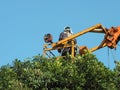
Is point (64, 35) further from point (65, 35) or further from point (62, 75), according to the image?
point (62, 75)

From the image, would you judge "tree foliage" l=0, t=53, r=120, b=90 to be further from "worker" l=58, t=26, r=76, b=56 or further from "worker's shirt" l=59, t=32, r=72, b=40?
"worker's shirt" l=59, t=32, r=72, b=40

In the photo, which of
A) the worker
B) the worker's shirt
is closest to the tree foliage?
the worker

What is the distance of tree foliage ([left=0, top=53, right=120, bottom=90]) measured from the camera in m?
36.3

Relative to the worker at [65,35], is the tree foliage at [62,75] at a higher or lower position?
lower

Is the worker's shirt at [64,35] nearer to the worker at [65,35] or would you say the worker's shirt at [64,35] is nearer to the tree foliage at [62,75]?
the worker at [65,35]

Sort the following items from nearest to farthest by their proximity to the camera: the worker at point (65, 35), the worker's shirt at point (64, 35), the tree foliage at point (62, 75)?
the tree foliage at point (62, 75) < the worker at point (65, 35) < the worker's shirt at point (64, 35)

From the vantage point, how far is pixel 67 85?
121 ft

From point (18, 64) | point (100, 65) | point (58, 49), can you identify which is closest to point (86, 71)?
point (100, 65)

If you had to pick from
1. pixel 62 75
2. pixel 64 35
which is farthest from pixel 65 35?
pixel 62 75

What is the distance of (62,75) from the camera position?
121 feet

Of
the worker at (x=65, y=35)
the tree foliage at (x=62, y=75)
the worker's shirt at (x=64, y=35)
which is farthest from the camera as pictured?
the worker's shirt at (x=64, y=35)

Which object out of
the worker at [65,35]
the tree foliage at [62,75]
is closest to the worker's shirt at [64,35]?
the worker at [65,35]

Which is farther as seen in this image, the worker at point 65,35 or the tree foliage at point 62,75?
the worker at point 65,35

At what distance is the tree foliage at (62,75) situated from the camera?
3634 centimetres
